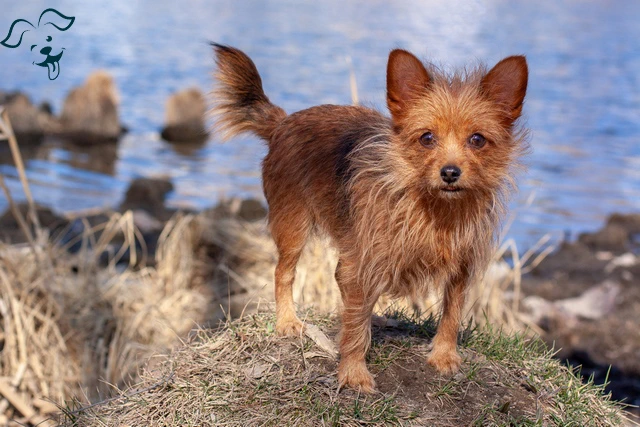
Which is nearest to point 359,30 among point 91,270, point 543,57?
point 543,57

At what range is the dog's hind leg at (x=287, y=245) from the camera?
441 centimetres

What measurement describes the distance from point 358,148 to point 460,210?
0.62 meters

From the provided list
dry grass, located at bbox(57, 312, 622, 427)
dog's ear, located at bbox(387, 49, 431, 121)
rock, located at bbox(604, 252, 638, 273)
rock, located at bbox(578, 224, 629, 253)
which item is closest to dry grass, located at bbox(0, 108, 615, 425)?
dry grass, located at bbox(57, 312, 622, 427)

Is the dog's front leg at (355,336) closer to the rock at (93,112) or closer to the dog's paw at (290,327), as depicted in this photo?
the dog's paw at (290,327)

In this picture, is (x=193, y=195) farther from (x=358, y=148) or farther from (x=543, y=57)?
(x=543, y=57)

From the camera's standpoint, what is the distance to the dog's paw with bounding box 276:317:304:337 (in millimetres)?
4258

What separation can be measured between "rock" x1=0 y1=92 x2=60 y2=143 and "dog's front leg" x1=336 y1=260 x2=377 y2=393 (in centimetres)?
1681

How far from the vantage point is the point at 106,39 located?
32281 millimetres

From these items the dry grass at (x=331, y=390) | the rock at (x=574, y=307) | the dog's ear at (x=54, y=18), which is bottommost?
the rock at (x=574, y=307)

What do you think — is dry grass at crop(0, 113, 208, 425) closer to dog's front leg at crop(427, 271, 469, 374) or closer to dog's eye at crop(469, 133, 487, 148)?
dog's front leg at crop(427, 271, 469, 374)

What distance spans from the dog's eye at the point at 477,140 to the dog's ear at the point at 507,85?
0.65ft

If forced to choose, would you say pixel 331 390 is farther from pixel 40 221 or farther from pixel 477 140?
pixel 40 221

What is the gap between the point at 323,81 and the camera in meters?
21.7

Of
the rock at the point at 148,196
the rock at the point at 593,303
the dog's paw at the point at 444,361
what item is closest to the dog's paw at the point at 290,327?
the dog's paw at the point at 444,361
